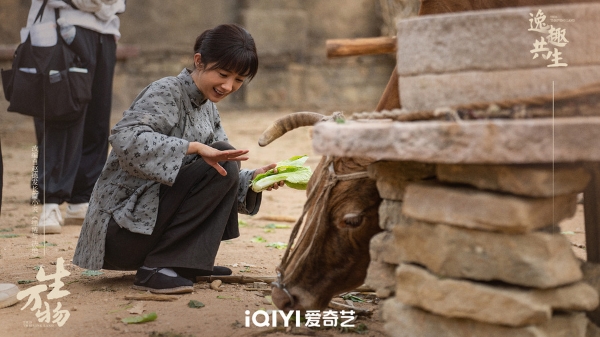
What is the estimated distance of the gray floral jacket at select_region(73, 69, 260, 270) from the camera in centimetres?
341

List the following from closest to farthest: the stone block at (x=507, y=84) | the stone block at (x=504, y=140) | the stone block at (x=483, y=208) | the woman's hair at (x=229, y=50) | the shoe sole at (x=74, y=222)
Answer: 1. the stone block at (x=504, y=140)
2. the stone block at (x=483, y=208)
3. the stone block at (x=507, y=84)
4. the woman's hair at (x=229, y=50)
5. the shoe sole at (x=74, y=222)

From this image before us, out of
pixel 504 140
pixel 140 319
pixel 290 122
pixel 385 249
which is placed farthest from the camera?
pixel 290 122

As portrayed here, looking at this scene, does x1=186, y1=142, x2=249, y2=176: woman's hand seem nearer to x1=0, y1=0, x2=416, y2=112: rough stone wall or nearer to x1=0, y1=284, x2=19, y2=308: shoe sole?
x1=0, y1=284, x2=19, y2=308: shoe sole

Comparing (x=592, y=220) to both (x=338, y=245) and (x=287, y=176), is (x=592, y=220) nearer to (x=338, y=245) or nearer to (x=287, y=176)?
(x=338, y=245)

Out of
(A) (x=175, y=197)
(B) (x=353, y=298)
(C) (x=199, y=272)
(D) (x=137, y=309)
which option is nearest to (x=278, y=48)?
(C) (x=199, y=272)

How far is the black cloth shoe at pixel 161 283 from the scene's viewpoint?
3660 millimetres

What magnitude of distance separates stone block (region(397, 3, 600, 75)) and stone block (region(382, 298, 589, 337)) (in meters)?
0.83

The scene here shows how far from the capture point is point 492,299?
223 cm

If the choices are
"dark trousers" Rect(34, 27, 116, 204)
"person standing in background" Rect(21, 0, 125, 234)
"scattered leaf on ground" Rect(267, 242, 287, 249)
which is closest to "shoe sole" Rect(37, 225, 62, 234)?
"person standing in background" Rect(21, 0, 125, 234)

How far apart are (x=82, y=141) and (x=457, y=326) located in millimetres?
4158

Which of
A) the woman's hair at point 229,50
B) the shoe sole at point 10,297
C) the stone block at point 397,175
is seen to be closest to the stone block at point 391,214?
the stone block at point 397,175

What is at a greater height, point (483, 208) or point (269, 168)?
point (269, 168)

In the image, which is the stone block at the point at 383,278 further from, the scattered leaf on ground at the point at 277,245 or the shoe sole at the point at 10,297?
the scattered leaf on ground at the point at 277,245

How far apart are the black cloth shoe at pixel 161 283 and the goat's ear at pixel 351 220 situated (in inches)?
44.8
